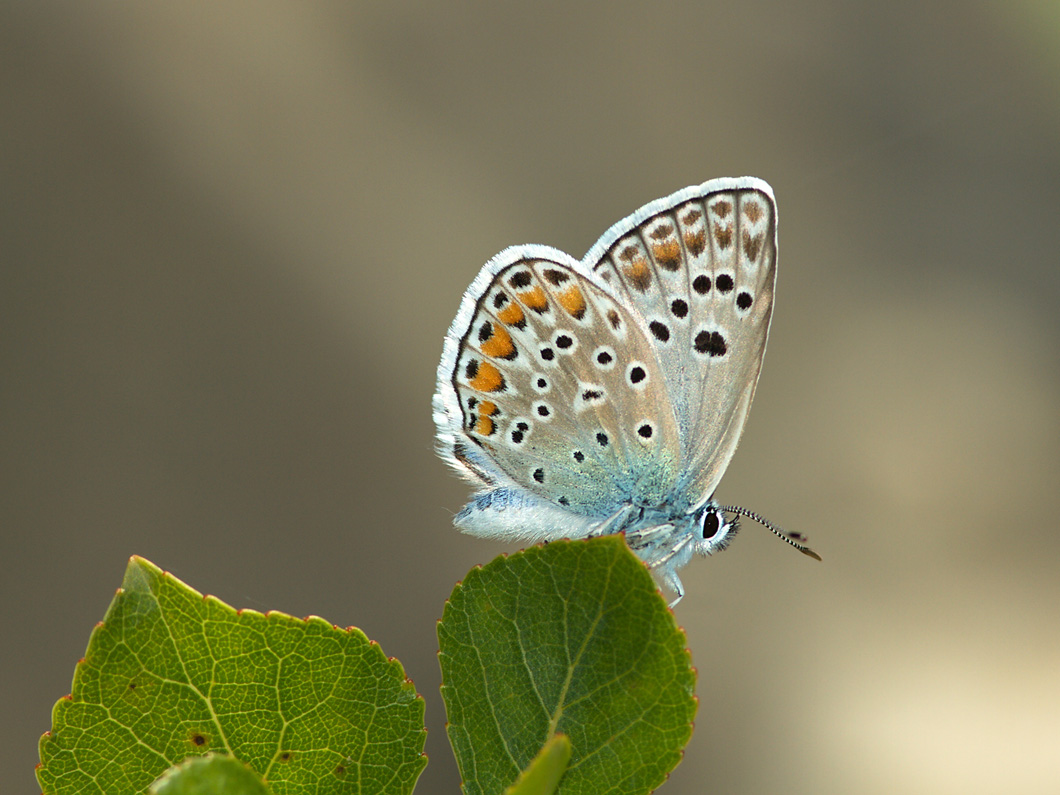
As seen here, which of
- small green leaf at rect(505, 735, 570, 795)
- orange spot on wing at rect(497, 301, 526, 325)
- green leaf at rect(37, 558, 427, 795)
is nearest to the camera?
small green leaf at rect(505, 735, 570, 795)

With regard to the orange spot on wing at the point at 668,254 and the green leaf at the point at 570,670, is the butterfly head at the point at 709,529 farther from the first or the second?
the green leaf at the point at 570,670

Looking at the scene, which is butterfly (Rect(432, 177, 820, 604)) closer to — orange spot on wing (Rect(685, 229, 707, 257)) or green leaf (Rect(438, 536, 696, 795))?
orange spot on wing (Rect(685, 229, 707, 257))

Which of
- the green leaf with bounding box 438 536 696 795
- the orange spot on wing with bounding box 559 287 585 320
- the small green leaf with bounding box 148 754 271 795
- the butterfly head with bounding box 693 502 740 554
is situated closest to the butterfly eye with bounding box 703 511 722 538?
the butterfly head with bounding box 693 502 740 554

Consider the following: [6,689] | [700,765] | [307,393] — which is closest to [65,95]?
[307,393]

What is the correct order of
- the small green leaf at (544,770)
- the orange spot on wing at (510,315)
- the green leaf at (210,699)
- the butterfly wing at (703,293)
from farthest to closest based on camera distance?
the orange spot on wing at (510,315)
the butterfly wing at (703,293)
the green leaf at (210,699)
the small green leaf at (544,770)

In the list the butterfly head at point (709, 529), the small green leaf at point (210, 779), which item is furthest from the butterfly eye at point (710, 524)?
the small green leaf at point (210, 779)

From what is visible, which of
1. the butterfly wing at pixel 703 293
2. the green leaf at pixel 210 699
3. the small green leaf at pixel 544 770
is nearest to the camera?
the small green leaf at pixel 544 770
